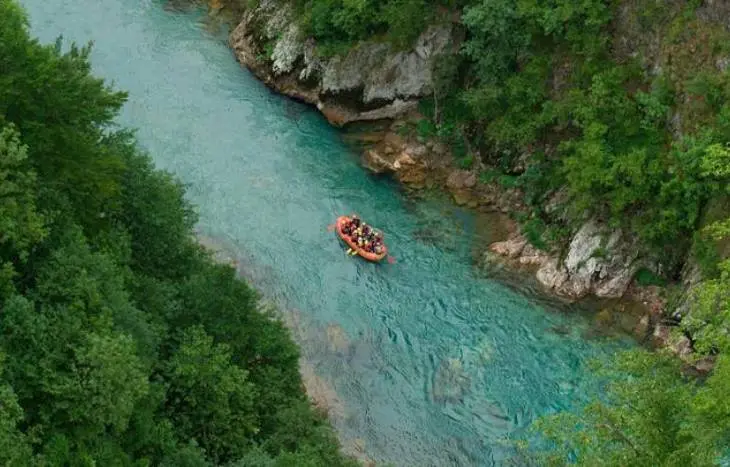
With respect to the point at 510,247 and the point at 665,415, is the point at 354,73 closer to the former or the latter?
the point at 510,247

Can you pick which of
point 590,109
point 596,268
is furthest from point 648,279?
point 590,109

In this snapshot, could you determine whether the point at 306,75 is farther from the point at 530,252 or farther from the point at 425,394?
the point at 425,394

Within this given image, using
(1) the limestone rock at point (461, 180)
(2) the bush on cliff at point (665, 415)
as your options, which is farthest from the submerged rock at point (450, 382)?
(1) the limestone rock at point (461, 180)

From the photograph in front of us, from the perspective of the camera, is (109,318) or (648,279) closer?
(109,318)

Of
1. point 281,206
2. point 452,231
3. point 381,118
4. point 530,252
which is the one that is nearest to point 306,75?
point 381,118

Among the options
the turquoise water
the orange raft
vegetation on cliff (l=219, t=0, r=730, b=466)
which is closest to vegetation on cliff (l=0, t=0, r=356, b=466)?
the turquoise water

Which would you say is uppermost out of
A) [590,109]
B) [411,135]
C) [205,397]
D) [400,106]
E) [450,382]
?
[590,109]
